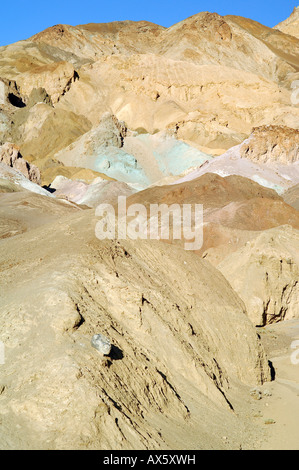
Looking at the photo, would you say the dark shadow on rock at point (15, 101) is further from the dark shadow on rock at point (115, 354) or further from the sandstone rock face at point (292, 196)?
the dark shadow on rock at point (115, 354)

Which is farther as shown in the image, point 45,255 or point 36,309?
point 45,255

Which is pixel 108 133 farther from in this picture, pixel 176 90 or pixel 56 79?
pixel 56 79

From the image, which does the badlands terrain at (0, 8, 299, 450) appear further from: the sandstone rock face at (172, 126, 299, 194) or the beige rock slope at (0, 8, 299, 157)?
the beige rock slope at (0, 8, 299, 157)

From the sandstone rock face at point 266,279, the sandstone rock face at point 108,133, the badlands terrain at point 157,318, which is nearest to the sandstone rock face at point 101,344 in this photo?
the badlands terrain at point 157,318

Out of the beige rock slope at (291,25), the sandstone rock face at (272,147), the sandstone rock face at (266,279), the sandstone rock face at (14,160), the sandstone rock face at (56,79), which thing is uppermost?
the beige rock slope at (291,25)

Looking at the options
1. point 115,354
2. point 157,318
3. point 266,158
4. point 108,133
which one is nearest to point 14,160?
point 108,133
